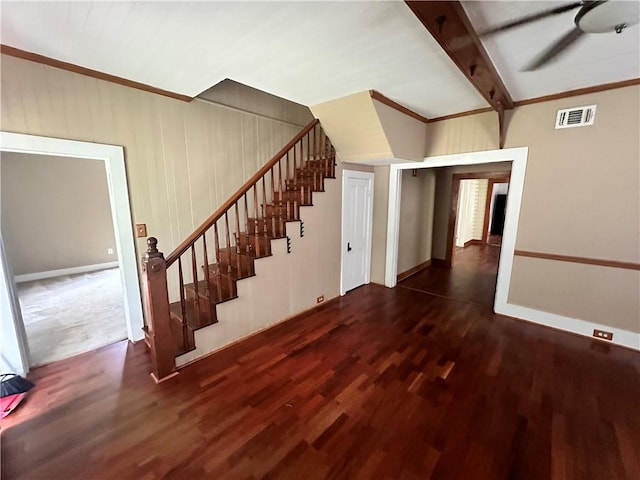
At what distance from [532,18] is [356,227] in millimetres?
3201

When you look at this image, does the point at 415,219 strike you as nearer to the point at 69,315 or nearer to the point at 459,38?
the point at 459,38

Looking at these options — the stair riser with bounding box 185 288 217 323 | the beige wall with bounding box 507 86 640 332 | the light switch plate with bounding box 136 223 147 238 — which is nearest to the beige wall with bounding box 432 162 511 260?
the beige wall with bounding box 507 86 640 332

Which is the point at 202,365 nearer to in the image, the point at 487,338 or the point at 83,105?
the point at 83,105

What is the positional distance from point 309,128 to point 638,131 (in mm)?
3442

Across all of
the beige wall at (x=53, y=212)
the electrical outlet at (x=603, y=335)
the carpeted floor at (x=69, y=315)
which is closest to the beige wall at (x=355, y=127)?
the electrical outlet at (x=603, y=335)

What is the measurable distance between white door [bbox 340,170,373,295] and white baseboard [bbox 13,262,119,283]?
18.0 ft

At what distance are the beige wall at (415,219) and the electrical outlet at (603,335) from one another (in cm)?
267

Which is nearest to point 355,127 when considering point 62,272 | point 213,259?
point 213,259

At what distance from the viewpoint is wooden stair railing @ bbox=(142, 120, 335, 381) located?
7.38 feet

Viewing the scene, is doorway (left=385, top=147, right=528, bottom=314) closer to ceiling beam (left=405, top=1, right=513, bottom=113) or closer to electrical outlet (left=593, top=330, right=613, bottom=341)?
electrical outlet (left=593, top=330, right=613, bottom=341)

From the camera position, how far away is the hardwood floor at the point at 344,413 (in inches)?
61.6

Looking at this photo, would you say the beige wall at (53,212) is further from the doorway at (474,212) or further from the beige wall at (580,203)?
the doorway at (474,212)

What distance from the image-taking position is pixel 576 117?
9.34 ft

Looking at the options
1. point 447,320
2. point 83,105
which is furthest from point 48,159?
point 447,320
